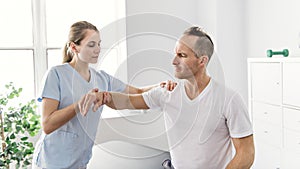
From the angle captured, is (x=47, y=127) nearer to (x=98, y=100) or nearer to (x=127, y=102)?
(x=98, y=100)

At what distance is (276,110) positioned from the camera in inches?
85.3

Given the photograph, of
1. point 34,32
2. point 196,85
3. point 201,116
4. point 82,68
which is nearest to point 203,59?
point 196,85

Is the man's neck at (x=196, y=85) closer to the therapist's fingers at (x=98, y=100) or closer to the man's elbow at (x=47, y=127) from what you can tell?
the therapist's fingers at (x=98, y=100)

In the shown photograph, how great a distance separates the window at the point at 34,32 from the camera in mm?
2609

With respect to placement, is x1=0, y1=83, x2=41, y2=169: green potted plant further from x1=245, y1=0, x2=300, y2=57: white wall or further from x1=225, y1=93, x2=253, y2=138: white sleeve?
x1=245, y1=0, x2=300, y2=57: white wall

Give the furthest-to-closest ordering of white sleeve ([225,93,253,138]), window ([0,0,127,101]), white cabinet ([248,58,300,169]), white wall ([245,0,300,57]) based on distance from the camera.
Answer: window ([0,0,127,101])
white wall ([245,0,300,57])
white cabinet ([248,58,300,169])
white sleeve ([225,93,253,138])

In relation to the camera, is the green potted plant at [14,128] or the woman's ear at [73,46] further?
the green potted plant at [14,128]

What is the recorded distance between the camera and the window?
8.56ft

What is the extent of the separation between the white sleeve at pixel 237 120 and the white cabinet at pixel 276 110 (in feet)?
2.66

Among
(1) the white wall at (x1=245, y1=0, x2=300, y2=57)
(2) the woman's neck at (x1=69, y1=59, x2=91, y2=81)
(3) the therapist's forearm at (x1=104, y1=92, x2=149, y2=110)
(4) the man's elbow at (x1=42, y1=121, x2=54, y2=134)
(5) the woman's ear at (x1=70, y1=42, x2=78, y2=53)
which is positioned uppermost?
(1) the white wall at (x1=245, y1=0, x2=300, y2=57)

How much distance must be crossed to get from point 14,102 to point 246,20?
1990 millimetres

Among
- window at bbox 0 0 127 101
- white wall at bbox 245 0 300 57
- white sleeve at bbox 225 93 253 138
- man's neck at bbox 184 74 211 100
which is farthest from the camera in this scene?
window at bbox 0 0 127 101

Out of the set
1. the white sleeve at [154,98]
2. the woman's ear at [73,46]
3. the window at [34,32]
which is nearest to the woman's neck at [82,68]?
the woman's ear at [73,46]

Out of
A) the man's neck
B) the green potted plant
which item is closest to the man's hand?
the man's neck
